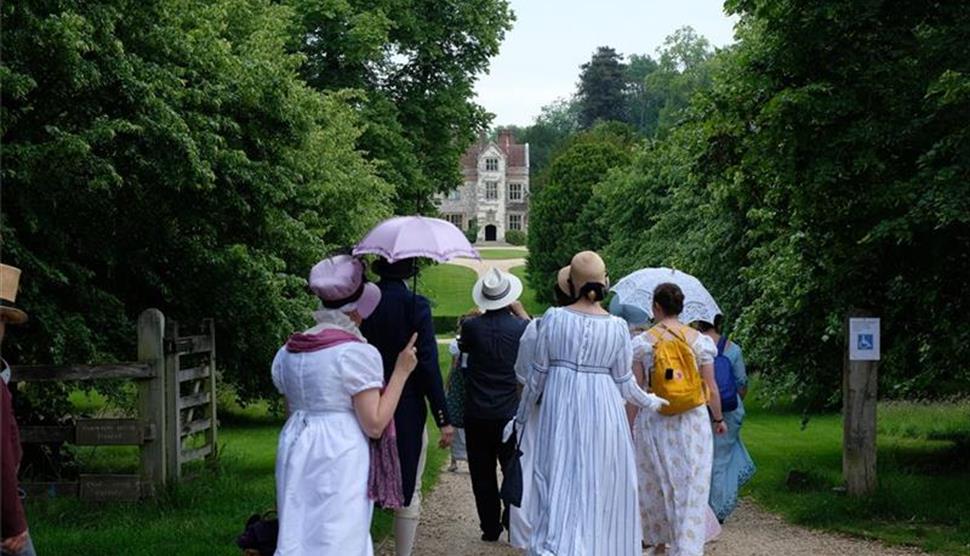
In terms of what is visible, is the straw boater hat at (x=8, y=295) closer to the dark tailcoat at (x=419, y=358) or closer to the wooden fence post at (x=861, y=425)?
the dark tailcoat at (x=419, y=358)

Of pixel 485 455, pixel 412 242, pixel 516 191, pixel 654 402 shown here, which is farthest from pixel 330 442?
pixel 516 191

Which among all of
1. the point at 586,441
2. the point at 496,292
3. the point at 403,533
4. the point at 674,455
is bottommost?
the point at 403,533

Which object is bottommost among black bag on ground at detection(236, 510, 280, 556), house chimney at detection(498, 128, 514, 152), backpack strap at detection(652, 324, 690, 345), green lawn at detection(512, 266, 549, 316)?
green lawn at detection(512, 266, 549, 316)

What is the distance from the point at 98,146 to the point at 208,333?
2554mm

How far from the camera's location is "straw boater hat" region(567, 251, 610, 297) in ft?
26.5

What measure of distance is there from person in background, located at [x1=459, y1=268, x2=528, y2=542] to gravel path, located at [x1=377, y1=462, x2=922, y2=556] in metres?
0.53

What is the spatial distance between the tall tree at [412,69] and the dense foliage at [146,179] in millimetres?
17958

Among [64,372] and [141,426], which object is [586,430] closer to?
[141,426]

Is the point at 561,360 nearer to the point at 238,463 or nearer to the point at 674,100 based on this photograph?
the point at 238,463

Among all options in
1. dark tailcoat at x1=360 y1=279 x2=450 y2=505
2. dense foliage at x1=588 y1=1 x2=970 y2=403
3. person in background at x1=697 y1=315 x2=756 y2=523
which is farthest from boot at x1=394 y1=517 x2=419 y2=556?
dense foliage at x1=588 y1=1 x2=970 y2=403

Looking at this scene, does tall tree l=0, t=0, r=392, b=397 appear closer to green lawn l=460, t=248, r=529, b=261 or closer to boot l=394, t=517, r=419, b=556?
boot l=394, t=517, r=419, b=556

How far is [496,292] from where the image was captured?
10.1 m

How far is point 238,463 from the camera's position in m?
15.8

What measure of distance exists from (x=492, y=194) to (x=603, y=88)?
1677cm
